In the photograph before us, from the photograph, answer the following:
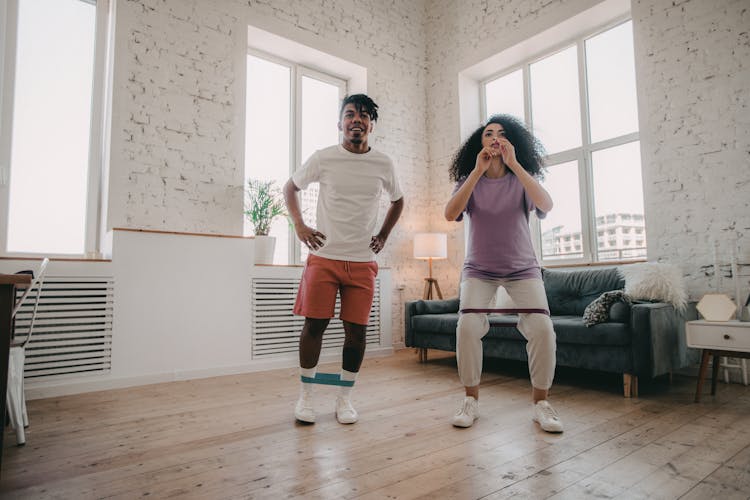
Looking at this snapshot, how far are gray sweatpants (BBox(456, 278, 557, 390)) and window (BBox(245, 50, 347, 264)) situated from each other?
2744 mm

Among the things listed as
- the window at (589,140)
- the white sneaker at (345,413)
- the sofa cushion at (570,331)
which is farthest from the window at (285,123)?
the white sneaker at (345,413)

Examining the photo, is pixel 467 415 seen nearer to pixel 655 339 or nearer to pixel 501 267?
pixel 501 267

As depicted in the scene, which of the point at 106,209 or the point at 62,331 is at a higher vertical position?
the point at 106,209

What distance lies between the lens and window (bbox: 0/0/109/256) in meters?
3.24

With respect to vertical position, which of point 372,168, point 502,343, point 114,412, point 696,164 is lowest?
point 114,412

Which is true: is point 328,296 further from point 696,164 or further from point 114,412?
point 696,164

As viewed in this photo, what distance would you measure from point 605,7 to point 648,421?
3577 mm

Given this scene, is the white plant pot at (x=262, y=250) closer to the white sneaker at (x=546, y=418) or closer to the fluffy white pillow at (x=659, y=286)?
the white sneaker at (x=546, y=418)

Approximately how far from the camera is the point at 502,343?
10.6 feet

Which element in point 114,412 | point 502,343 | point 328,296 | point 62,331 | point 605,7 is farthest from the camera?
point 605,7

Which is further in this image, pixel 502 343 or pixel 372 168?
pixel 502 343

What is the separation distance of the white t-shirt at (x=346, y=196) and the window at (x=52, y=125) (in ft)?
7.71

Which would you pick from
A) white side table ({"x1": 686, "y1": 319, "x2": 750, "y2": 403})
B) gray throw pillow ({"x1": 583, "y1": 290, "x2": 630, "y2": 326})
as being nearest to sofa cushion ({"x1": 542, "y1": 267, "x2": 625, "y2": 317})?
gray throw pillow ({"x1": 583, "y1": 290, "x2": 630, "y2": 326})

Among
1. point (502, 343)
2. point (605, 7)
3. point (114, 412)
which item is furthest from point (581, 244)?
point (114, 412)
